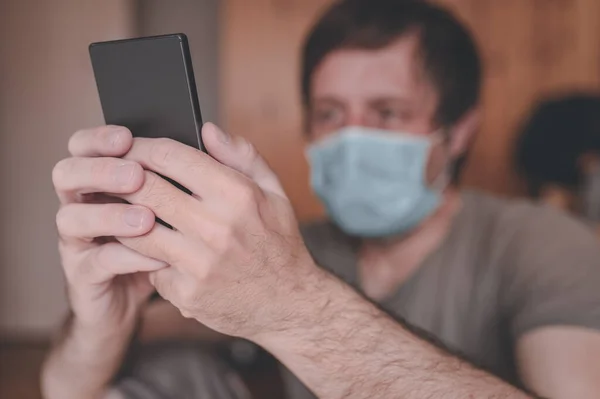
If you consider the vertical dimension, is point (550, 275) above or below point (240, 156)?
below

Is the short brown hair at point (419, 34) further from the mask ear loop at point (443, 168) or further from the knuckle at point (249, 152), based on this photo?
the knuckle at point (249, 152)

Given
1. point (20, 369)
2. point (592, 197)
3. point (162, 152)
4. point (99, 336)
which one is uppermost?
point (162, 152)

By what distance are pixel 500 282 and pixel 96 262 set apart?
0.56 metres

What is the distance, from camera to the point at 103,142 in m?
0.49

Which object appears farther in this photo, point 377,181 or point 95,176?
point 377,181

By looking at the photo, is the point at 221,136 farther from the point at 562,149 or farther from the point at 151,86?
the point at 562,149

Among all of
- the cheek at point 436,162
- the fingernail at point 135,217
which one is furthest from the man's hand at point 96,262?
the cheek at point 436,162

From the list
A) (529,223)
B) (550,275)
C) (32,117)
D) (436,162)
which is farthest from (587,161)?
(32,117)

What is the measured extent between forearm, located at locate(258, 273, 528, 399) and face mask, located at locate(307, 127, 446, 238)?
47 centimetres

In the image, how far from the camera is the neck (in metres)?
1.05

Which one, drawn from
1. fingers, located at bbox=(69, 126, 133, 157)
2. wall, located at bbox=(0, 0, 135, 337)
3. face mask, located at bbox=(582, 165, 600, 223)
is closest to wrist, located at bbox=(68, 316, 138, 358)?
fingers, located at bbox=(69, 126, 133, 157)

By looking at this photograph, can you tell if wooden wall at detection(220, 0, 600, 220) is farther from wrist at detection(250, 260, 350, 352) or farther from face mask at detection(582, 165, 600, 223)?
wrist at detection(250, 260, 350, 352)

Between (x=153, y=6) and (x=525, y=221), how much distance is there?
190 centimetres

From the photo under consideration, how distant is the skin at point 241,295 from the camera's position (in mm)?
465
